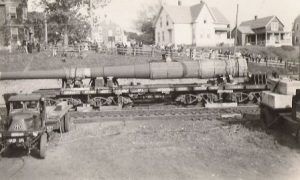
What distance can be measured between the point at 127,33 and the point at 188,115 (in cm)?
7417

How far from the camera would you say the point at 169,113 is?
19.2 metres

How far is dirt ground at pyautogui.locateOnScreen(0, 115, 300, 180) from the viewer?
1062 cm

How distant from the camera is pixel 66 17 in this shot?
42.4 meters

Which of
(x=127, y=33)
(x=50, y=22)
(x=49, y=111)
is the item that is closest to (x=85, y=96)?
(x=49, y=111)

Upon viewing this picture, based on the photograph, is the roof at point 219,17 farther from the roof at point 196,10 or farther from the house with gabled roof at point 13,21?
the house with gabled roof at point 13,21

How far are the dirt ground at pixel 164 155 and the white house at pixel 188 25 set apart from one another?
145 ft

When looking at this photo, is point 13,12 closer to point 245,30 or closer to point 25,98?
point 25,98

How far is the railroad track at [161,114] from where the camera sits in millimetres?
18219

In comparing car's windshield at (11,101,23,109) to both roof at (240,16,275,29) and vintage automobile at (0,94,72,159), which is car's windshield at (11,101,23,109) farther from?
roof at (240,16,275,29)

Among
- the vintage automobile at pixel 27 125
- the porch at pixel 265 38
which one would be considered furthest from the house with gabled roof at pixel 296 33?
the vintage automobile at pixel 27 125

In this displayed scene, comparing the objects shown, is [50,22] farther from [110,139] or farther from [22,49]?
[110,139]

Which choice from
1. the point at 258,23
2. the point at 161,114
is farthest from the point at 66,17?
the point at 258,23

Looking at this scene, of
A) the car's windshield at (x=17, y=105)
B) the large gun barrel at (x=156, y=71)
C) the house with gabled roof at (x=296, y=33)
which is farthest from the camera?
the house with gabled roof at (x=296, y=33)

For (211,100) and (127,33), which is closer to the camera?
(211,100)
